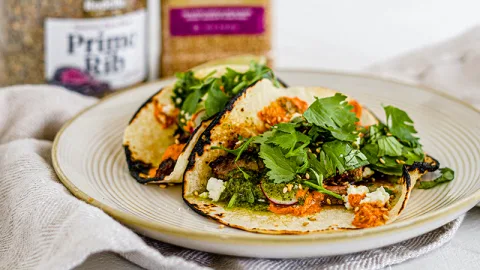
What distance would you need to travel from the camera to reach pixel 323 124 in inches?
125

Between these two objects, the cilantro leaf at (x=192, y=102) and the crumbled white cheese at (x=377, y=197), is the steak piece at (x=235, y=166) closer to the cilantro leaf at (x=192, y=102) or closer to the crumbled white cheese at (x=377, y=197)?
the cilantro leaf at (x=192, y=102)

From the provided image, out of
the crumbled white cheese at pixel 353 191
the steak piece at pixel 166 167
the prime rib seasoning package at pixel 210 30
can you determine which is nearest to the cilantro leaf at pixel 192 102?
the steak piece at pixel 166 167

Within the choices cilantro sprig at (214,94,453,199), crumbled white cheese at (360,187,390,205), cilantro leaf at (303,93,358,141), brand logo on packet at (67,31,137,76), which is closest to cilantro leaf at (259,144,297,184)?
cilantro sprig at (214,94,453,199)

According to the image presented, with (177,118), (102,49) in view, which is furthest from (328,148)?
(102,49)

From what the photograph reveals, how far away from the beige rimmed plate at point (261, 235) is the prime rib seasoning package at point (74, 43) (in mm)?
964

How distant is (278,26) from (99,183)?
4.41 meters

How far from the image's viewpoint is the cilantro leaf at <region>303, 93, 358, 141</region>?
10.4 feet

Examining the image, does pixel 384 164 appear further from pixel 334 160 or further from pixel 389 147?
pixel 334 160

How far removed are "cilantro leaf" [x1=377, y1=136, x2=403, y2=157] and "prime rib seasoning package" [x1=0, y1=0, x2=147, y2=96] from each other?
2482 mm

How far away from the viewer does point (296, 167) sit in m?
3.09

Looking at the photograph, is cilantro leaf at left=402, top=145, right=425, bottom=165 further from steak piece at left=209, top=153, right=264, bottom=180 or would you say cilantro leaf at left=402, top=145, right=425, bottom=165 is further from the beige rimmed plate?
steak piece at left=209, top=153, right=264, bottom=180

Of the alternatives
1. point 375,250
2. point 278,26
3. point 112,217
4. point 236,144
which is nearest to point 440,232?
point 375,250

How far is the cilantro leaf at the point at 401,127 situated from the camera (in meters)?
3.42

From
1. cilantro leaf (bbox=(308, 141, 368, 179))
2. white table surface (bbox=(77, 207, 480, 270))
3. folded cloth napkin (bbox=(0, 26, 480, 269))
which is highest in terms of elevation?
cilantro leaf (bbox=(308, 141, 368, 179))
